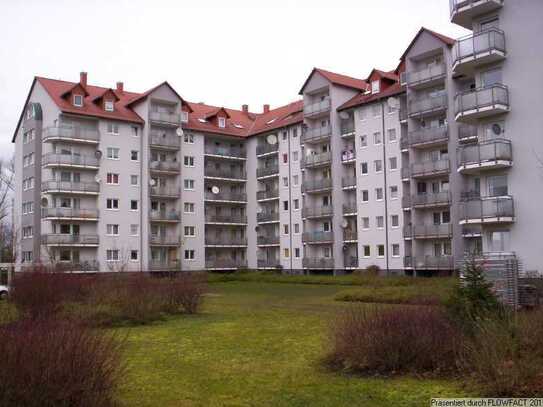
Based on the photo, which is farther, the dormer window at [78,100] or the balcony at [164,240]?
the balcony at [164,240]

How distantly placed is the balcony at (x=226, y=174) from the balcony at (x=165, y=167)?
14.7 feet

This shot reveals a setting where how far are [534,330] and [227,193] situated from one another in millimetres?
68097

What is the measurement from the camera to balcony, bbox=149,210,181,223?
6863 centimetres

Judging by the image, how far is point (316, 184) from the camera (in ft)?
220

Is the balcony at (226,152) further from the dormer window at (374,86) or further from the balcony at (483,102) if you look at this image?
the balcony at (483,102)

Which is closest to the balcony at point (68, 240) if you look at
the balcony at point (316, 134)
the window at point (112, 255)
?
the window at point (112, 255)

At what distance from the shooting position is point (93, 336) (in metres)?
8.59

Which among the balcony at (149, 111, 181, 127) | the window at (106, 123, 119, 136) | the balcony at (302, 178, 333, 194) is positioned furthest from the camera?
the balcony at (149, 111, 181, 127)

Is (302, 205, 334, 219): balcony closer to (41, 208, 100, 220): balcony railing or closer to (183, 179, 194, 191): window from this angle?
(183, 179, 194, 191): window

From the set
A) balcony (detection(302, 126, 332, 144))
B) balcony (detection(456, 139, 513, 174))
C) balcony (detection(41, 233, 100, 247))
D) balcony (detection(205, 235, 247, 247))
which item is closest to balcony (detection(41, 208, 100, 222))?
balcony (detection(41, 233, 100, 247))

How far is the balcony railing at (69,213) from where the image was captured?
62891 mm

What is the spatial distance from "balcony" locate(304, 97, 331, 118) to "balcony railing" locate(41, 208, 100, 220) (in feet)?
78.6

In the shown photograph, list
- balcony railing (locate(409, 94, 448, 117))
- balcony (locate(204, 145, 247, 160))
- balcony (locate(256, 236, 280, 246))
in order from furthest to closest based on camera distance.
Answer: balcony (locate(204, 145, 247, 160))
balcony (locate(256, 236, 280, 246))
balcony railing (locate(409, 94, 448, 117))

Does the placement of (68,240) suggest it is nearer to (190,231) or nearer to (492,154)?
(190,231)
